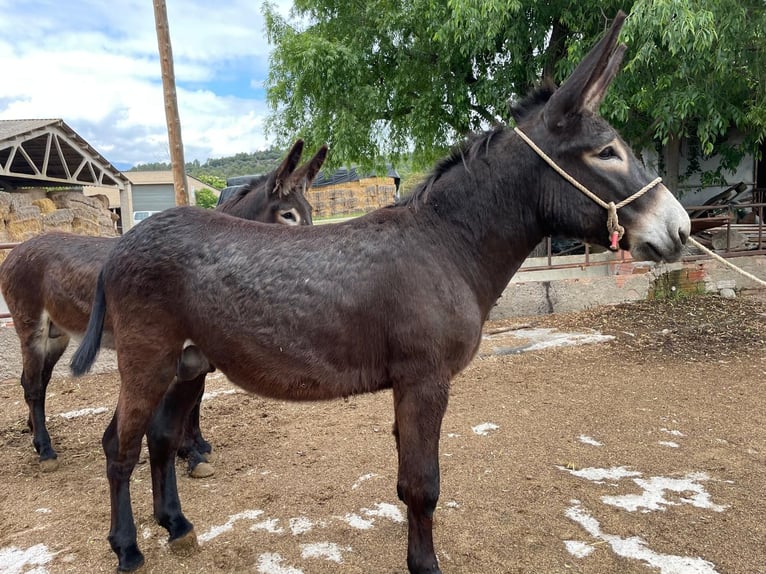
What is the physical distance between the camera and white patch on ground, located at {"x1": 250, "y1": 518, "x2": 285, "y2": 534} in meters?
2.94

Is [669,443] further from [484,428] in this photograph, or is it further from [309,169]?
[309,169]

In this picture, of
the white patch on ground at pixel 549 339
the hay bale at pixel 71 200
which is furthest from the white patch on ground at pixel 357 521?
the hay bale at pixel 71 200

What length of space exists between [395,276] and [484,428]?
8.61ft

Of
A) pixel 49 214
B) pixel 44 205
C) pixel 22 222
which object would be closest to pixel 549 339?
pixel 22 222

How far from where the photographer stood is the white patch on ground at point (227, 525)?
9.55 ft

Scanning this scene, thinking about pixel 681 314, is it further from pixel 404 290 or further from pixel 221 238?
pixel 221 238

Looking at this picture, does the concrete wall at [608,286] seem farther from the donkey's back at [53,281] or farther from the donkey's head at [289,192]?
the donkey's back at [53,281]

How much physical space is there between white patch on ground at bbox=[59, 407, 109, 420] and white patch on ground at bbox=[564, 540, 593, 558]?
464 centimetres

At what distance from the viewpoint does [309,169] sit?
4578mm

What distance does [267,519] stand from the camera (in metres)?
3.07

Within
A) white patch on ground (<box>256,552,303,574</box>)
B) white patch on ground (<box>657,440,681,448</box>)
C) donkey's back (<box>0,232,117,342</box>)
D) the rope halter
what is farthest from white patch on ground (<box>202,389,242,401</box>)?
the rope halter

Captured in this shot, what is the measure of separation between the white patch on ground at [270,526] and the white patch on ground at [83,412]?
302 cm

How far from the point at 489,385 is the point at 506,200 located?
11.7 feet

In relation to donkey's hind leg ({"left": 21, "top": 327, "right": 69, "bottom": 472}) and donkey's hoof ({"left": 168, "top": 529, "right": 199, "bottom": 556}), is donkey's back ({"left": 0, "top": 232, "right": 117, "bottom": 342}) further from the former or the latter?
donkey's hoof ({"left": 168, "top": 529, "right": 199, "bottom": 556})
